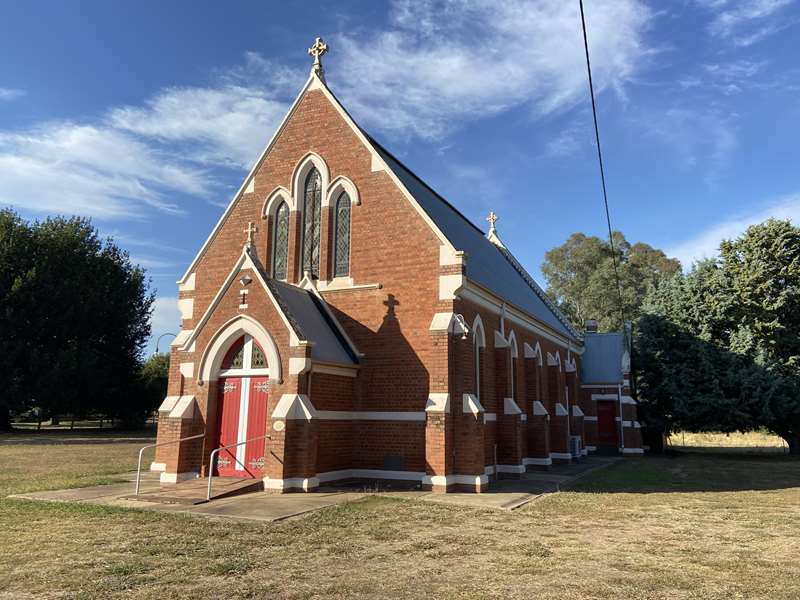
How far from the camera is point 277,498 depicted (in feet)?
45.5

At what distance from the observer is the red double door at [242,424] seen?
637 inches

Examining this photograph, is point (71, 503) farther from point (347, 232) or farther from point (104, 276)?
point (104, 276)

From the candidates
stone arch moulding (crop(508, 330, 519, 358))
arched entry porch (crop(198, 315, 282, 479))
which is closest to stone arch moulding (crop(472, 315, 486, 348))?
stone arch moulding (crop(508, 330, 519, 358))

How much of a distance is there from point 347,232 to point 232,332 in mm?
5032

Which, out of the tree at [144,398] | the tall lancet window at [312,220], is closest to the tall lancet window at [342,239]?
the tall lancet window at [312,220]

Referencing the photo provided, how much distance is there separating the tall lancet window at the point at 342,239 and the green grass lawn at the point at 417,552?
304 inches

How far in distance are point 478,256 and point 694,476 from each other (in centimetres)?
1142

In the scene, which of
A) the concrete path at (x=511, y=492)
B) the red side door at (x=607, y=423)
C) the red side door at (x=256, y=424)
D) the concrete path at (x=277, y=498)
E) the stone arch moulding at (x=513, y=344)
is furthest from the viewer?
the red side door at (x=607, y=423)

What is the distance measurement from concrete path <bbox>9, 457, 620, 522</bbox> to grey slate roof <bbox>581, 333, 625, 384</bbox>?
60.5ft

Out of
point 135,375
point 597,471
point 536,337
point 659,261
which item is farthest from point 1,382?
point 659,261

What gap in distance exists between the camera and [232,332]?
54.3ft

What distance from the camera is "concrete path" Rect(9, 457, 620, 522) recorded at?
39.6 feet

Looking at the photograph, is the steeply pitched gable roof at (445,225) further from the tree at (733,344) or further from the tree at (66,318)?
the tree at (66,318)

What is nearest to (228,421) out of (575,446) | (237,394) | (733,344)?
(237,394)
